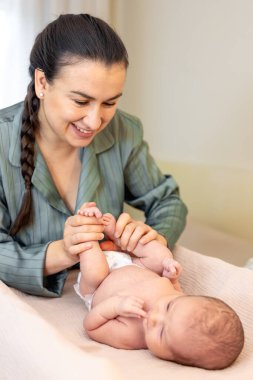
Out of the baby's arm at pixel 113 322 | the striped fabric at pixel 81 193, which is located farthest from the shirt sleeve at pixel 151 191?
the baby's arm at pixel 113 322

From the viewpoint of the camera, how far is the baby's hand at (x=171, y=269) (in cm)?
130

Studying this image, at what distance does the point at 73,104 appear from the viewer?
1.34 metres

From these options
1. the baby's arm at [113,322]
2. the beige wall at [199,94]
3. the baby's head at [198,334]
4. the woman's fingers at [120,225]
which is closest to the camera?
the baby's head at [198,334]

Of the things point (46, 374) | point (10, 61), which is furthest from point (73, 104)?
point (10, 61)

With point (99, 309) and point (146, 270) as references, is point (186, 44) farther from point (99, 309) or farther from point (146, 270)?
point (99, 309)

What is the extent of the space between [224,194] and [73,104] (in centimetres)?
119

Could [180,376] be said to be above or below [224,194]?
above

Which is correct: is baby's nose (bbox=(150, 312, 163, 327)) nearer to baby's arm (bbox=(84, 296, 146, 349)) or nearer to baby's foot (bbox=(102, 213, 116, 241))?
baby's arm (bbox=(84, 296, 146, 349))

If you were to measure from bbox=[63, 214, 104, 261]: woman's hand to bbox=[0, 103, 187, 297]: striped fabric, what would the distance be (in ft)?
0.45

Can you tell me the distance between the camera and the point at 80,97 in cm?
133

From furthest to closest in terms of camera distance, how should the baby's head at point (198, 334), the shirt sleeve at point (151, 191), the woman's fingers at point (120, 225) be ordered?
the shirt sleeve at point (151, 191) → the woman's fingers at point (120, 225) → the baby's head at point (198, 334)

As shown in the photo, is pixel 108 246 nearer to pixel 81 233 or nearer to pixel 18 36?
pixel 81 233

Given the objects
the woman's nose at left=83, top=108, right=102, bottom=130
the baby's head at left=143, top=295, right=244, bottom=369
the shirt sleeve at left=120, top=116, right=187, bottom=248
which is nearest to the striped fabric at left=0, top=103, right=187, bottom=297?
the shirt sleeve at left=120, top=116, right=187, bottom=248

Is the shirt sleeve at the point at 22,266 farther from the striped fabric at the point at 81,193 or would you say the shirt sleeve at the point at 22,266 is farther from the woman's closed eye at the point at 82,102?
the woman's closed eye at the point at 82,102
